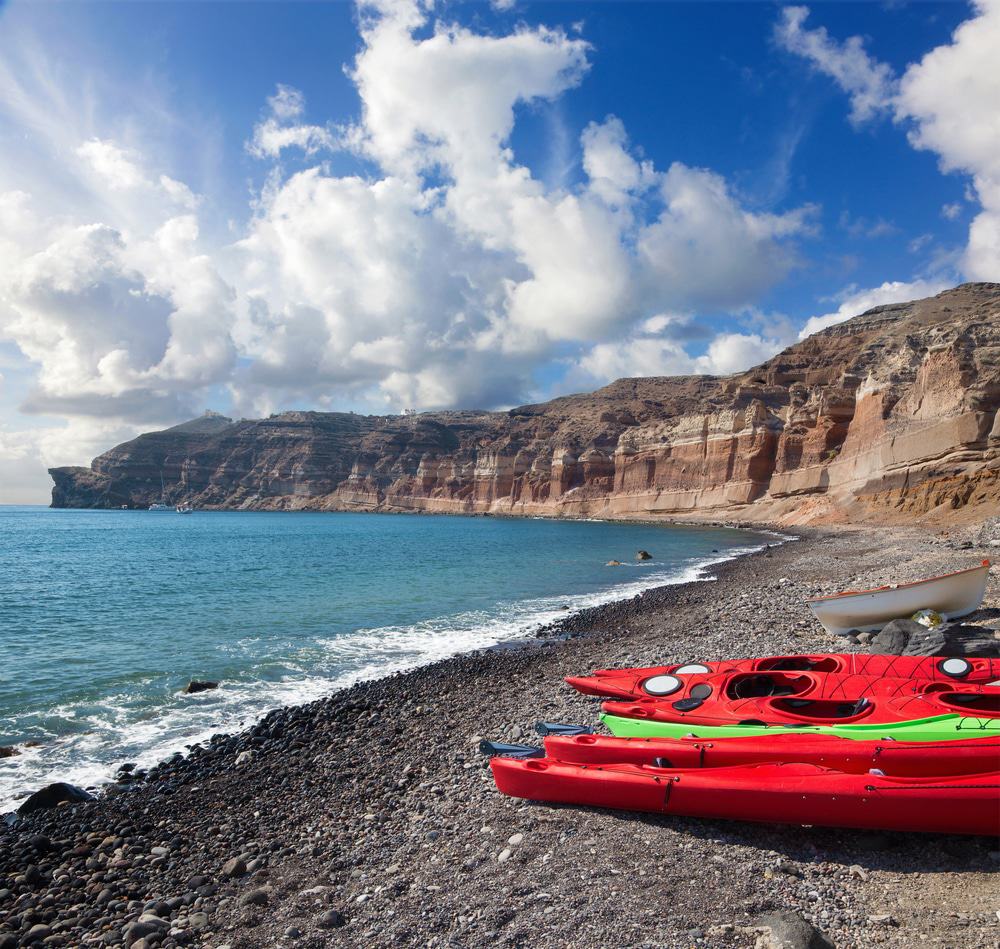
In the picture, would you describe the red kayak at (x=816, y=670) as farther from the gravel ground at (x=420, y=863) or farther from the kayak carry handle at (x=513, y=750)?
the kayak carry handle at (x=513, y=750)

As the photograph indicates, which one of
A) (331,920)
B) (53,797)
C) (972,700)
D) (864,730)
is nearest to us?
(331,920)

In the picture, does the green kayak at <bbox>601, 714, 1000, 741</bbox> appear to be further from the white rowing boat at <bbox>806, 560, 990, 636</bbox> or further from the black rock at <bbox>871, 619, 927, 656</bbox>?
the white rowing boat at <bbox>806, 560, 990, 636</bbox>

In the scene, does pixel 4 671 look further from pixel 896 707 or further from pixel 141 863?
pixel 896 707

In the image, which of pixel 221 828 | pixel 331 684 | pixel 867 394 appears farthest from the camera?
pixel 867 394

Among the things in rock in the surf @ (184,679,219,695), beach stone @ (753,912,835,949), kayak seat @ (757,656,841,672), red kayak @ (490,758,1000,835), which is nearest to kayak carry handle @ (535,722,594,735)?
red kayak @ (490,758,1000,835)

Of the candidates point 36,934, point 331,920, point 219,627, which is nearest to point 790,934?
point 331,920

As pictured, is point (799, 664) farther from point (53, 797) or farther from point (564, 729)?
point (53, 797)

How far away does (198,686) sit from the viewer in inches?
492

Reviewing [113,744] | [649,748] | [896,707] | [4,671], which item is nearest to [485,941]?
[649,748]

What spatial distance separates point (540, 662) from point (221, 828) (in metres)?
7.59

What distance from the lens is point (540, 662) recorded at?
13.4 metres

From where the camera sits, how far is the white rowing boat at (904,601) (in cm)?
1259

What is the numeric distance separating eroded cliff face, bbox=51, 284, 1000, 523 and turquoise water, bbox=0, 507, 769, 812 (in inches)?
680

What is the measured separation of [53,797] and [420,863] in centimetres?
539
